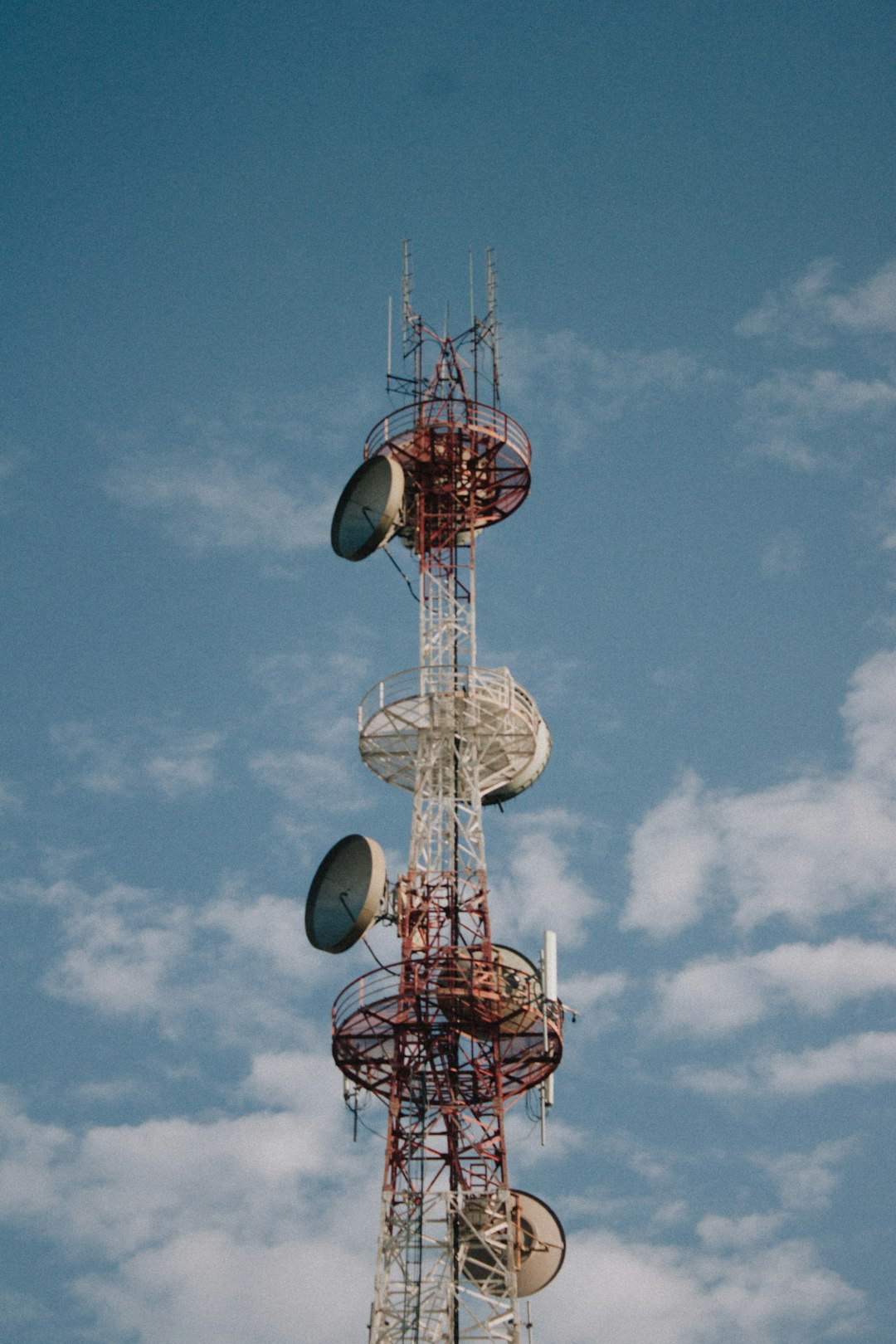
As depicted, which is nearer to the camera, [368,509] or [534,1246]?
[534,1246]

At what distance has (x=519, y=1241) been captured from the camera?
55500mm

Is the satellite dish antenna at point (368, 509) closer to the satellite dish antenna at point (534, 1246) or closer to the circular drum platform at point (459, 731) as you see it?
the circular drum platform at point (459, 731)

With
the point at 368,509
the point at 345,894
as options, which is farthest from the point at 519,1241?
the point at 368,509

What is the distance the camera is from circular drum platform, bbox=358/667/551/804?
61344 mm

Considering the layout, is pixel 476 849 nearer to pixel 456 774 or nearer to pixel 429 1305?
pixel 456 774

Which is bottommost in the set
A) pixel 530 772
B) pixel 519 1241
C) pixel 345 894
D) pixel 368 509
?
pixel 519 1241

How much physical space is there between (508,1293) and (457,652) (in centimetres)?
1890

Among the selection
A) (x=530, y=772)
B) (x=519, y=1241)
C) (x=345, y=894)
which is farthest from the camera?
(x=530, y=772)

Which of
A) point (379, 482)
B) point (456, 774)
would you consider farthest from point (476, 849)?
point (379, 482)

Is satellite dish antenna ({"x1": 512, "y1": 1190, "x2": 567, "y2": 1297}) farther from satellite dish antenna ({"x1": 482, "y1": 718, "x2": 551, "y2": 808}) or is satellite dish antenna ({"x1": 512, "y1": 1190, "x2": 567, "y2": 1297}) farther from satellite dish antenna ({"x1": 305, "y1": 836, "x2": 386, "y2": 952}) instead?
satellite dish antenna ({"x1": 482, "y1": 718, "x2": 551, "y2": 808})

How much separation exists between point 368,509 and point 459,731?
735 cm

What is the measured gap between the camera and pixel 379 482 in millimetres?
63250

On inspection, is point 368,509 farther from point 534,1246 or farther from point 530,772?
point 534,1246

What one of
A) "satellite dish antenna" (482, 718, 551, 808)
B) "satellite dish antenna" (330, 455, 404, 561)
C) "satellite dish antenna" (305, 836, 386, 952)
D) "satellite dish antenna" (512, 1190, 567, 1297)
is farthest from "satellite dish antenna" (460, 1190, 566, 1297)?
"satellite dish antenna" (330, 455, 404, 561)
